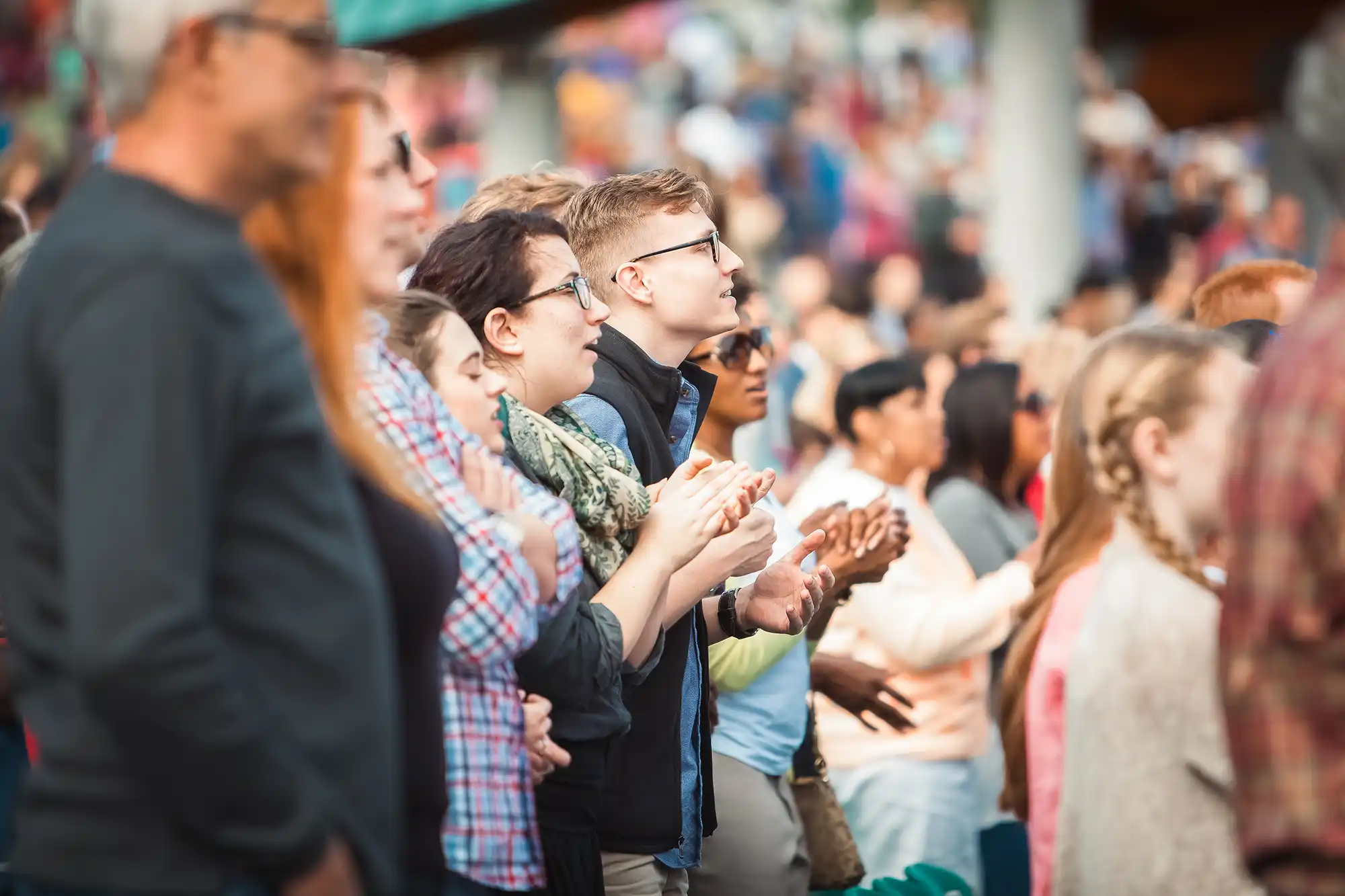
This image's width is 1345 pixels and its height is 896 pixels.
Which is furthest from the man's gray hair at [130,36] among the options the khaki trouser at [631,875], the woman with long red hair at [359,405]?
the khaki trouser at [631,875]

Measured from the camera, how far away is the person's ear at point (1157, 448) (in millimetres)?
3064

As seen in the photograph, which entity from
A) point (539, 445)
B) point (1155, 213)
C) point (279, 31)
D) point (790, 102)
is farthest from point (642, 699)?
point (790, 102)

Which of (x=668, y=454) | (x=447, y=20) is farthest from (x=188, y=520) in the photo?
(x=447, y=20)

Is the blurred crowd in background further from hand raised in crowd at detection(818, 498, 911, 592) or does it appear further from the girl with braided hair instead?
the girl with braided hair

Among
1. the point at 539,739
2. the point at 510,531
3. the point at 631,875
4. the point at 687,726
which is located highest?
the point at 510,531

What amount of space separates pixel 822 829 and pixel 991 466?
7.41 feet

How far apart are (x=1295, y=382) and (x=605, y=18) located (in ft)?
35.1

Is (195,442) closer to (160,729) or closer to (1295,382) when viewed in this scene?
(160,729)

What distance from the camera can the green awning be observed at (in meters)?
11.9

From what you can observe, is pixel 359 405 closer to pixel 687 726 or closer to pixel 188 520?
pixel 188 520

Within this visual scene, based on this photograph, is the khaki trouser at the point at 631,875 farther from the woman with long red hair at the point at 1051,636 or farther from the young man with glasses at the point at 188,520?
the young man with glasses at the point at 188,520

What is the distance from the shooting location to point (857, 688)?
15.2 ft

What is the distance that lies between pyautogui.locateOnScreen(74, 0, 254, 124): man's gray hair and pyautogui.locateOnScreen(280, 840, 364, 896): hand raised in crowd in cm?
81

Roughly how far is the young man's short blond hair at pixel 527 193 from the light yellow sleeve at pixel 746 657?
3.57ft
